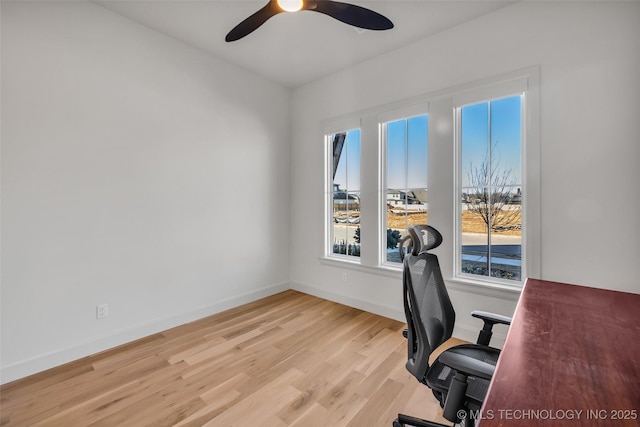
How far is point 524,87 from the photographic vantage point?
2287mm

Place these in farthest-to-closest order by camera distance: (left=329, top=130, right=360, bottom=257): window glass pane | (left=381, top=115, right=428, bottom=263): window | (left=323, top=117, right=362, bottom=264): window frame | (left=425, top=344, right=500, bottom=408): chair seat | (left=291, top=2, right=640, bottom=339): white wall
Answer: (left=323, top=117, right=362, bottom=264): window frame < (left=329, top=130, right=360, bottom=257): window glass pane < (left=381, top=115, right=428, bottom=263): window < (left=291, top=2, right=640, bottom=339): white wall < (left=425, top=344, right=500, bottom=408): chair seat

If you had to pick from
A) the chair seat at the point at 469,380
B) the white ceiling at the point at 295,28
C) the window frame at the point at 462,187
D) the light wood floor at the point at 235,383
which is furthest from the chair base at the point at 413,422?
the white ceiling at the point at 295,28

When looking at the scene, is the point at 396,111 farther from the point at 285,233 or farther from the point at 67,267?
the point at 67,267

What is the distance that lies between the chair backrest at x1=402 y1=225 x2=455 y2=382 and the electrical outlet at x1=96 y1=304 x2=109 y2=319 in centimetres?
256

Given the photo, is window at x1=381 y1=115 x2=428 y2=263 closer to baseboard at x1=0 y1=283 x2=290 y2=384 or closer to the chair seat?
the chair seat

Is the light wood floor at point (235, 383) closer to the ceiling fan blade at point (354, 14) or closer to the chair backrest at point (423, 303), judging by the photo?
the chair backrest at point (423, 303)

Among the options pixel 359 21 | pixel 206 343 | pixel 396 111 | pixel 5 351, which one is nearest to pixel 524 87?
pixel 396 111

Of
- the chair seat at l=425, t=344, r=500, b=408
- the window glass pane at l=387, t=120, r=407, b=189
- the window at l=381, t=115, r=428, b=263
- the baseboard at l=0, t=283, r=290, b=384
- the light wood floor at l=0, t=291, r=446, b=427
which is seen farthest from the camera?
the window glass pane at l=387, t=120, r=407, b=189

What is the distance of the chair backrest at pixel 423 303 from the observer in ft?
4.25

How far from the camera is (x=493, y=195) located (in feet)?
8.29

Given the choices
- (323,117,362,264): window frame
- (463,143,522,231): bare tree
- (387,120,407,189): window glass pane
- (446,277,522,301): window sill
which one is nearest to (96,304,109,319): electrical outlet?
(323,117,362,264): window frame

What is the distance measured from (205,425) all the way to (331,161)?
303 centimetres

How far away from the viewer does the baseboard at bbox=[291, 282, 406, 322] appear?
10.0ft

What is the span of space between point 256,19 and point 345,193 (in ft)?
7.44
